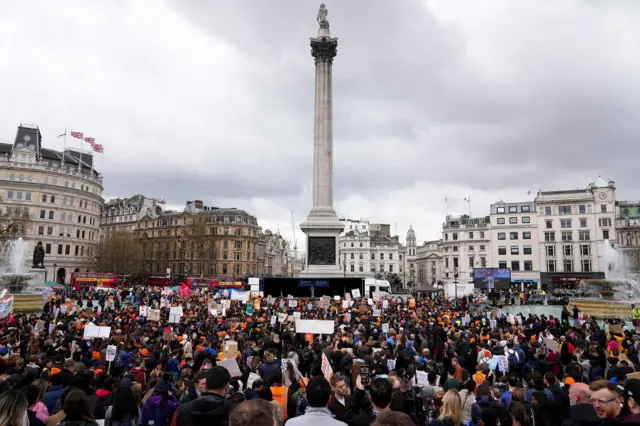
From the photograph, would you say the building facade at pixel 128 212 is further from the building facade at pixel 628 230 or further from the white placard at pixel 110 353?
the white placard at pixel 110 353

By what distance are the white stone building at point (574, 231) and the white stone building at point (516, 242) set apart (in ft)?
4.68

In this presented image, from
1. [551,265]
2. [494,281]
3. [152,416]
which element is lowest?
[152,416]

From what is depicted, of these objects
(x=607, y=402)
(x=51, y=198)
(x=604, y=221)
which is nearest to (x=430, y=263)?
(x=604, y=221)

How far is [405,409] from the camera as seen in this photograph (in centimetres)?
616

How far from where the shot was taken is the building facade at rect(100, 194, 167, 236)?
115 meters

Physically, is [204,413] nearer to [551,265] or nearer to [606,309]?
[606,309]

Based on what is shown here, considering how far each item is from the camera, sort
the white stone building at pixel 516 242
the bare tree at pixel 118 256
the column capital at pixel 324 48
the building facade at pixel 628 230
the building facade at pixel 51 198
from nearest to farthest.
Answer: the column capital at pixel 324 48 → the building facade at pixel 628 230 → the building facade at pixel 51 198 → the bare tree at pixel 118 256 → the white stone building at pixel 516 242

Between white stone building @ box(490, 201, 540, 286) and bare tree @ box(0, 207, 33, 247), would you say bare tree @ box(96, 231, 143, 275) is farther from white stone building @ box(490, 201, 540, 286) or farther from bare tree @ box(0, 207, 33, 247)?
white stone building @ box(490, 201, 540, 286)

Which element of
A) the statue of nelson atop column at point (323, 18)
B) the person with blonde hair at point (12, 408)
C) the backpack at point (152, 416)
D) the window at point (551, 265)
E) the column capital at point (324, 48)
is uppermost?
the statue of nelson atop column at point (323, 18)

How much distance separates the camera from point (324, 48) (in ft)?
166

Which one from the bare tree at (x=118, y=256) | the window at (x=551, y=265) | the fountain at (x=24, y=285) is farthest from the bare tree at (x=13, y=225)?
the window at (x=551, y=265)

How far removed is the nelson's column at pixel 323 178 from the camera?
1799 inches

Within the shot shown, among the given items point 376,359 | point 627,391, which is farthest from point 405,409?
point 376,359

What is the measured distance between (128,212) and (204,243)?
3382 cm
